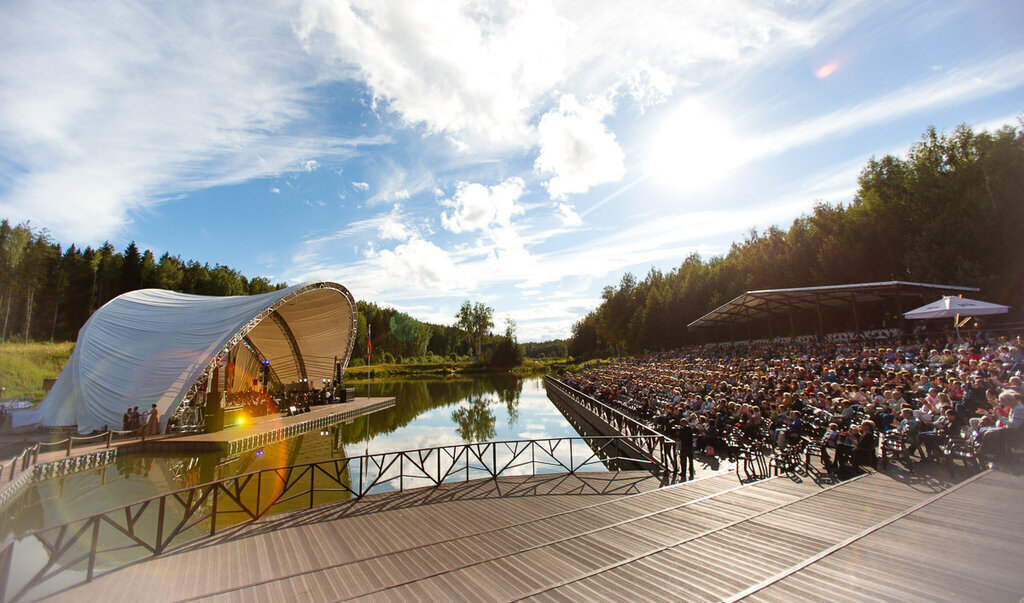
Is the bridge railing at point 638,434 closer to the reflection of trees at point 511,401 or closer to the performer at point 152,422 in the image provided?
the reflection of trees at point 511,401

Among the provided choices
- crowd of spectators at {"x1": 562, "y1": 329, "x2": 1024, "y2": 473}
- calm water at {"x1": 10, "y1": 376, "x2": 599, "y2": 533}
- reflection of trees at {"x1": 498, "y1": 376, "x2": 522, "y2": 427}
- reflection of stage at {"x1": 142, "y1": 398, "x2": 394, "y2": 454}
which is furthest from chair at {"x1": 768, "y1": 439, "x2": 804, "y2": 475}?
reflection of stage at {"x1": 142, "y1": 398, "x2": 394, "y2": 454}

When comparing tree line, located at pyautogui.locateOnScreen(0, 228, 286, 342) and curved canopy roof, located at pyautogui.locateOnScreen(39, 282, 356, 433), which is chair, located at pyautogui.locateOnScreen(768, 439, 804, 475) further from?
tree line, located at pyautogui.locateOnScreen(0, 228, 286, 342)

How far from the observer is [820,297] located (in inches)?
829

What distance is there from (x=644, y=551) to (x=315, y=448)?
1479 centimetres

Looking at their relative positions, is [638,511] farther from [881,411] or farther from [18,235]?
[18,235]

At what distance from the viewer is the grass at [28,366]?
86.3 feet

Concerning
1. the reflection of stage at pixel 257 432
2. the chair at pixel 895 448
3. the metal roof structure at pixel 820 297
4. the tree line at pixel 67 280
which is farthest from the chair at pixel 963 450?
the tree line at pixel 67 280

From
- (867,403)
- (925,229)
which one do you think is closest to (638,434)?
(867,403)

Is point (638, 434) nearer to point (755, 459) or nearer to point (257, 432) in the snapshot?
point (755, 459)

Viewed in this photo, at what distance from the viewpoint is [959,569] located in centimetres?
363

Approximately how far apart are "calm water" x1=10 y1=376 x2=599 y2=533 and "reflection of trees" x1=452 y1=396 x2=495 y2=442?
49mm

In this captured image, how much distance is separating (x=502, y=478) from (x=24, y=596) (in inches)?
271

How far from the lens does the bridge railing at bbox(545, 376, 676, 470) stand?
9.45 m

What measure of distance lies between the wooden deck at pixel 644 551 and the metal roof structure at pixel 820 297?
14275mm
